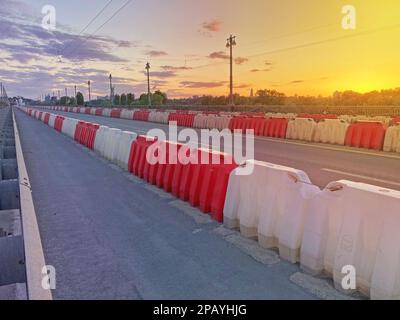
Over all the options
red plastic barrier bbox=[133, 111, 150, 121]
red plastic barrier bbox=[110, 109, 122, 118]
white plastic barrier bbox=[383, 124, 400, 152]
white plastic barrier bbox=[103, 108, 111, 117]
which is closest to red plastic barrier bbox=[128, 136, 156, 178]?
white plastic barrier bbox=[383, 124, 400, 152]

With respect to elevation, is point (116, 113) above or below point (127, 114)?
above

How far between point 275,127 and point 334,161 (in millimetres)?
8213

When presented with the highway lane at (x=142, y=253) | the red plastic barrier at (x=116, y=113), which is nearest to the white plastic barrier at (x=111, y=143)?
the highway lane at (x=142, y=253)

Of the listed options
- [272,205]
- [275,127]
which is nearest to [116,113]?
[275,127]

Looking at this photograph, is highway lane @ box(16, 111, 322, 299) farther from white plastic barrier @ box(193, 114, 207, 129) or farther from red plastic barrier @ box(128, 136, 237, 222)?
white plastic barrier @ box(193, 114, 207, 129)

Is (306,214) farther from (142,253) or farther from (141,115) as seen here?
(141,115)

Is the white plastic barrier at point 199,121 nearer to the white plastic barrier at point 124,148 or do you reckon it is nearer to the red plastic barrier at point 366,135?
the red plastic barrier at point 366,135

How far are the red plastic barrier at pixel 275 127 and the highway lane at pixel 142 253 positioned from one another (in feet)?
40.9

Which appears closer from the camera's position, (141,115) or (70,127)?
(70,127)

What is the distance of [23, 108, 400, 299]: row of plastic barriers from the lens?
3.30 metres

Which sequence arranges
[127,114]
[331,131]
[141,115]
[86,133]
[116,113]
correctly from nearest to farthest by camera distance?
[86,133]
[331,131]
[141,115]
[127,114]
[116,113]

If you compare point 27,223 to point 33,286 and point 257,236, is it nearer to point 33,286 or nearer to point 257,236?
point 33,286

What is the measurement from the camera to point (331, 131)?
52.5 ft

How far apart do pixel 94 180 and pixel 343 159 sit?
25.7ft
